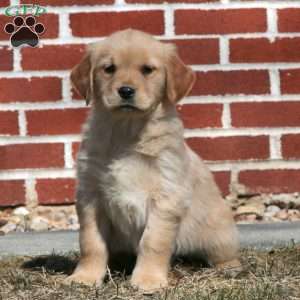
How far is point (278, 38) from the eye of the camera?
496 centimetres

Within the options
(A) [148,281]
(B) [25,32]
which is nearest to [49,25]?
(B) [25,32]

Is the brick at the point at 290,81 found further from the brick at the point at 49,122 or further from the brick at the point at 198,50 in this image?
the brick at the point at 49,122

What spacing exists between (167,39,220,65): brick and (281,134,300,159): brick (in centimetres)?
63

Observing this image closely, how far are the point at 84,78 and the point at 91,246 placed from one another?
2.47ft

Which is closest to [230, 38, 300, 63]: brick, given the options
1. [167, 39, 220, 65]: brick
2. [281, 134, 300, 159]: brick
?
[167, 39, 220, 65]: brick

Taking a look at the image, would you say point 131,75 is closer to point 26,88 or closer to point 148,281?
point 148,281

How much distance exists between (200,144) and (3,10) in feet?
4.60

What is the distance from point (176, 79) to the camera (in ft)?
12.2

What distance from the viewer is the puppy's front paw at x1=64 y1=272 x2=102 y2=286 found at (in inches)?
141

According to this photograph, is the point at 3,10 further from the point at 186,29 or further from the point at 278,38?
the point at 278,38

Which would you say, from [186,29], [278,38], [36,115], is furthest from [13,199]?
[278,38]

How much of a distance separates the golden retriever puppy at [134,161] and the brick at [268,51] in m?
1.24

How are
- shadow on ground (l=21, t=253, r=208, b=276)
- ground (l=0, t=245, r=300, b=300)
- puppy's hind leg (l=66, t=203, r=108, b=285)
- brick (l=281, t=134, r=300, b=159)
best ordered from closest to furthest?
ground (l=0, t=245, r=300, b=300)
puppy's hind leg (l=66, t=203, r=108, b=285)
shadow on ground (l=21, t=253, r=208, b=276)
brick (l=281, t=134, r=300, b=159)

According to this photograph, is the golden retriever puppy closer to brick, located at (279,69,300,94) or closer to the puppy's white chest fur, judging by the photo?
the puppy's white chest fur
